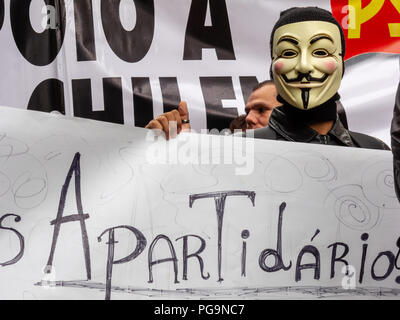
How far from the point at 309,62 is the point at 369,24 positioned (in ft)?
2.91

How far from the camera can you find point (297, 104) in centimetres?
175

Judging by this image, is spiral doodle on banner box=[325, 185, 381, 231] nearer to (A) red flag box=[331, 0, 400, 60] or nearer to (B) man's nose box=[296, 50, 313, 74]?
(B) man's nose box=[296, 50, 313, 74]

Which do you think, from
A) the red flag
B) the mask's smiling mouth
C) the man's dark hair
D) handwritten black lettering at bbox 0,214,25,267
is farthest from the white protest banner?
the red flag

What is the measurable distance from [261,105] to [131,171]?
0.86 m

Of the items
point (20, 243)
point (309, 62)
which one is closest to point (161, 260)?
point (20, 243)

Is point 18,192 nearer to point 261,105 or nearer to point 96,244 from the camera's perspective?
point 96,244

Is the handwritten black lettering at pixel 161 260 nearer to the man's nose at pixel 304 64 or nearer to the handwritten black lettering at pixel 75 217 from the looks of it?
the handwritten black lettering at pixel 75 217

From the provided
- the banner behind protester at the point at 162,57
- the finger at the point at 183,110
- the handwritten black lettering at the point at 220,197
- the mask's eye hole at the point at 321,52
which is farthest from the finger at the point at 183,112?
the banner behind protester at the point at 162,57

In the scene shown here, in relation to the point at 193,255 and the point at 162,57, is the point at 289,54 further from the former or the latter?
the point at 162,57

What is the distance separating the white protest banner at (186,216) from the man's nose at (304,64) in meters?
0.24

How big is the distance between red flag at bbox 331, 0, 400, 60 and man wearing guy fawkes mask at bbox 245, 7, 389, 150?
765 millimetres

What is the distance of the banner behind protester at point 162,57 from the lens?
7.97ft

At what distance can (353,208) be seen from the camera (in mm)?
1552
